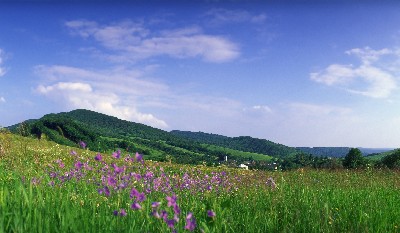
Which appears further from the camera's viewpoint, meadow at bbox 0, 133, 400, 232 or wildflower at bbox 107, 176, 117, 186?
wildflower at bbox 107, 176, 117, 186

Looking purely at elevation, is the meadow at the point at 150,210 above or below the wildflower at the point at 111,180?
below

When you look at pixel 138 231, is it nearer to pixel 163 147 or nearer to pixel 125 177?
pixel 125 177

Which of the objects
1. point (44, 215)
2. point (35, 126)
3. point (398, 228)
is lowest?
point (398, 228)

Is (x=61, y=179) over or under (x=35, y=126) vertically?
under

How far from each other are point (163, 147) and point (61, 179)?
164 meters

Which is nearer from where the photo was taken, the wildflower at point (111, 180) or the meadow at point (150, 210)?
the meadow at point (150, 210)

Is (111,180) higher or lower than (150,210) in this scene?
higher

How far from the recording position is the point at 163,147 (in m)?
170

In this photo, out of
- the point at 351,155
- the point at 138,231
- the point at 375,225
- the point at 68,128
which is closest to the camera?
the point at 138,231

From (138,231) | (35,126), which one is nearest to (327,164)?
(138,231)

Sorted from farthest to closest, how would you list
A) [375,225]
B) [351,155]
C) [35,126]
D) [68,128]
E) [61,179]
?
[68,128], [35,126], [351,155], [61,179], [375,225]

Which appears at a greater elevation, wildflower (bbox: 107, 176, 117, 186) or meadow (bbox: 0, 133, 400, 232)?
wildflower (bbox: 107, 176, 117, 186)

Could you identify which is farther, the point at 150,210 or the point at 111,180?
the point at 150,210

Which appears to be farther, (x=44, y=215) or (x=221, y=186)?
(x=221, y=186)
